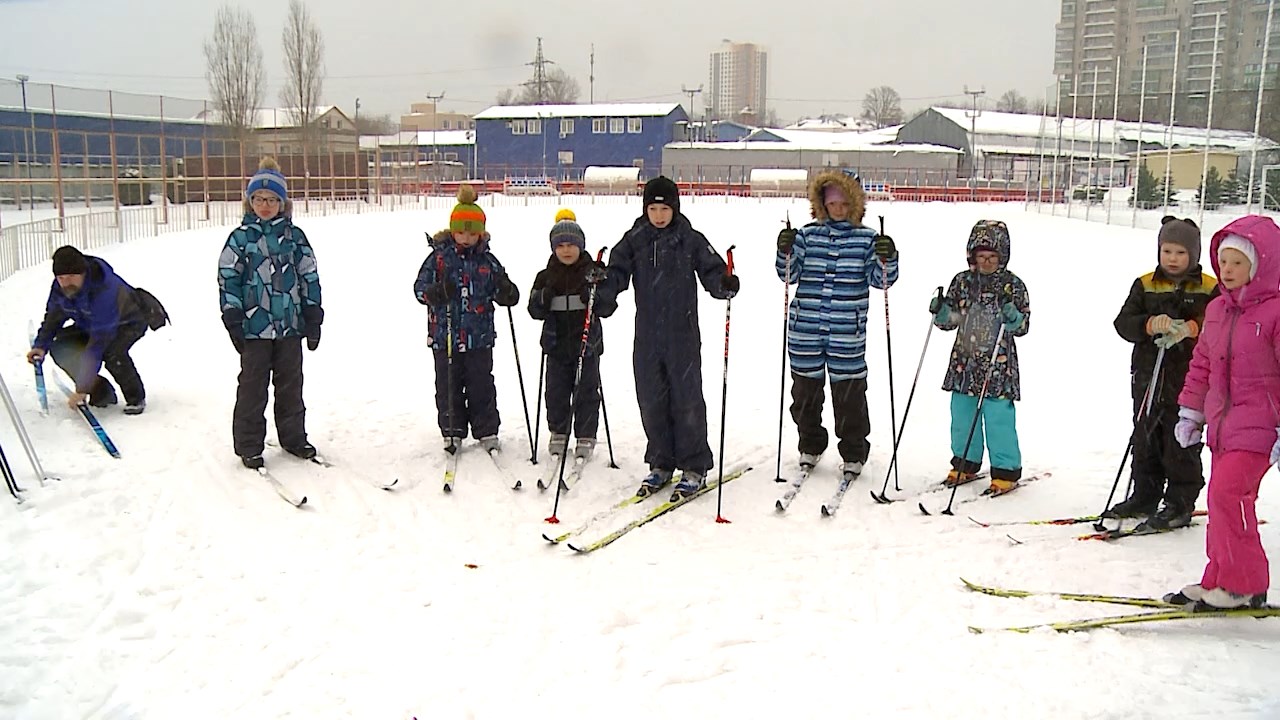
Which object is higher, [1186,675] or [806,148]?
[806,148]

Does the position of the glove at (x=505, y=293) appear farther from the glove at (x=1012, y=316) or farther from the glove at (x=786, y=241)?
the glove at (x=1012, y=316)

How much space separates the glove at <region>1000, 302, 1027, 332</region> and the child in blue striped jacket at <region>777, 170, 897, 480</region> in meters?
0.65

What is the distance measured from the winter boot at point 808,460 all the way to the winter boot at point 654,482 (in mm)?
883

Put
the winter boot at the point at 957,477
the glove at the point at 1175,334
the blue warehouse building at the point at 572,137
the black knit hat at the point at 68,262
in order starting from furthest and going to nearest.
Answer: the blue warehouse building at the point at 572,137, the black knit hat at the point at 68,262, the winter boot at the point at 957,477, the glove at the point at 1175,334

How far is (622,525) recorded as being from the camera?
202 inches

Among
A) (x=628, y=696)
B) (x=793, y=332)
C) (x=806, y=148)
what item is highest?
(x=806, y=148)

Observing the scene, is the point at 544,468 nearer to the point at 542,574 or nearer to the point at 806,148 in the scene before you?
the point at 542,574

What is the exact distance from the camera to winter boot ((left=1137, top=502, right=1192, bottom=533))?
481 cm

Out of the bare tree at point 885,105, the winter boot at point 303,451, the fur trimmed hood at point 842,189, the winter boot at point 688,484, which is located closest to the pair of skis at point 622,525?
the winter boot at point 688,484

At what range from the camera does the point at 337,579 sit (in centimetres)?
437

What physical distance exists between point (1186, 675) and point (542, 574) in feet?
8.58

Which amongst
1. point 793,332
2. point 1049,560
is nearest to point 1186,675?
point 1049,560

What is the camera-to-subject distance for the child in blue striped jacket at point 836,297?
5.70 metres

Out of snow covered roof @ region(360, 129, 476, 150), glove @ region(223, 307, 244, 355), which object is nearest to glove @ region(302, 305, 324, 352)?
glove @ region(223, 307, 244, 355)
